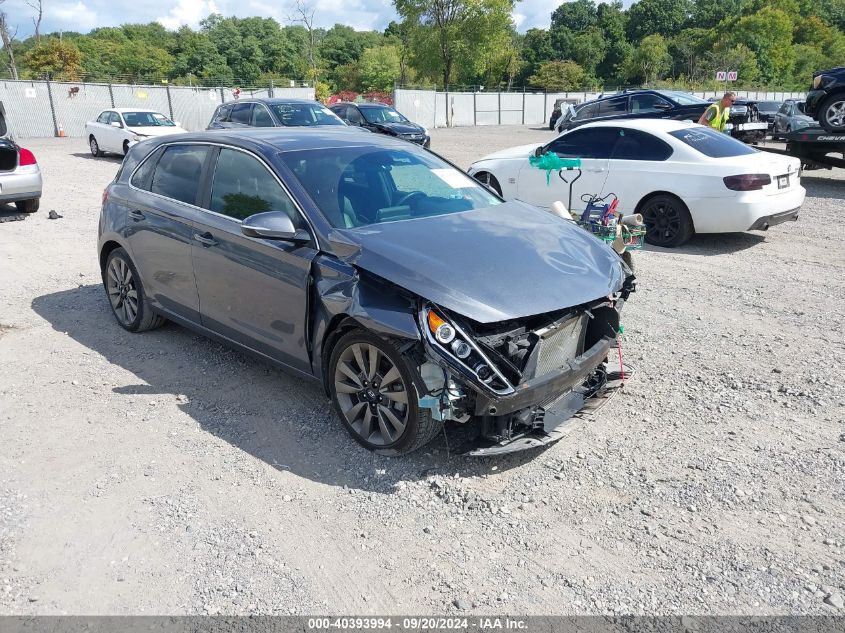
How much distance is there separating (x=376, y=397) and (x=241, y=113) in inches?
518

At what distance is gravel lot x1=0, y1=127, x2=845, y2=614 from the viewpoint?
289cm

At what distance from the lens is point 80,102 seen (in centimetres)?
3181

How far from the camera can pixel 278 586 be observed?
293 cm

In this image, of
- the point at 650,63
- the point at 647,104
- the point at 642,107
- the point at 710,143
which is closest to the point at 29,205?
the point at 710,143

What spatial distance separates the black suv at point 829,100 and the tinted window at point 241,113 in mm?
12009

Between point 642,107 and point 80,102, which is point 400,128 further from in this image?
point 80,102

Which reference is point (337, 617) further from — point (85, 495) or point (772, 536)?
point (772, 536)

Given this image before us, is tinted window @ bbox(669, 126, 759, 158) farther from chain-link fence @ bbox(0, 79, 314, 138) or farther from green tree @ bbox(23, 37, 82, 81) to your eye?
green tree @ bbox(23, 37, 82, 81)

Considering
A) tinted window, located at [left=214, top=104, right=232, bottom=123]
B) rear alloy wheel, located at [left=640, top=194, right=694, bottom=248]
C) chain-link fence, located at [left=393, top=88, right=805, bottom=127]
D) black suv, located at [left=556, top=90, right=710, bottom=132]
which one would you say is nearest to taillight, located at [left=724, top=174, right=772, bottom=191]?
rear alloy wheel, located at [left=640, top=194, right=694, bottom=248]

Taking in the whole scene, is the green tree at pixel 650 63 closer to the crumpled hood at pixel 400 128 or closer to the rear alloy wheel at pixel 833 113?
the crumpled hood at pixel 400 128

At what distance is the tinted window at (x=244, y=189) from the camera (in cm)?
431

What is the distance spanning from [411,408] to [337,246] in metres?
1.04

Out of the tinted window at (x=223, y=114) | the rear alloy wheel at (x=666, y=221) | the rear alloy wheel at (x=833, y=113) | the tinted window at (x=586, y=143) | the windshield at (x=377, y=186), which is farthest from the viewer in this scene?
the tinted window at (x=223, y=114)

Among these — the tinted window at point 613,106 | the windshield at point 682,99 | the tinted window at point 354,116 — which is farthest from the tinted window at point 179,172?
the tinted window at point 354,116
